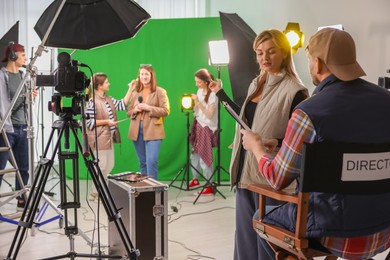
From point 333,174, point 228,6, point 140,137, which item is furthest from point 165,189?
point 228,6

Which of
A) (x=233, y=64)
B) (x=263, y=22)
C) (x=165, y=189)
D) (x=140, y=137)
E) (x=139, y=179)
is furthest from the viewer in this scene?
(x=263, y=22)

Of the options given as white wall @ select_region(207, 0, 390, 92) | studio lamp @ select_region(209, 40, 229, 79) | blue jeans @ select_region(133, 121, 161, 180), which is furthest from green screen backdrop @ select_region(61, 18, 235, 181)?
studio lamp @ select_region(209, 40, 229, 79)

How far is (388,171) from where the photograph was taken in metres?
1.48

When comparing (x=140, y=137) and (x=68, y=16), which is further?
(x=140, y=137)

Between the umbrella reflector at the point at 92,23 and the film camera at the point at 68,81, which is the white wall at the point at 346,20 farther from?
the film camera at the point at 68,81

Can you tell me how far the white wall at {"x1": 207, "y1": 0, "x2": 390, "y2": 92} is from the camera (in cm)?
405

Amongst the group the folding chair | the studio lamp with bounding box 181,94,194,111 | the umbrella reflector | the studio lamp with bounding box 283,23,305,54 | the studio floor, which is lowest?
the studio floor

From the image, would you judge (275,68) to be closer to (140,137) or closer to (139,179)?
(139,179)

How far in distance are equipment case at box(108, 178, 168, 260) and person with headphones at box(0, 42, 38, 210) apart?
81.9 inches

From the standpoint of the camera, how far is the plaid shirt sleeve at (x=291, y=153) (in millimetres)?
1438

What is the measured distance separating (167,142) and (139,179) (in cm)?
342

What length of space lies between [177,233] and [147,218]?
1.05m

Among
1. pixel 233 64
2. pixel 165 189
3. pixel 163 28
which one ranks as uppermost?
pixel 163 28

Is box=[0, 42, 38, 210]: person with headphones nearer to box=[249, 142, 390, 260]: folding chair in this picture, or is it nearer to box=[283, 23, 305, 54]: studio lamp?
box=[283, 23, 305, 54]: studio lamp
